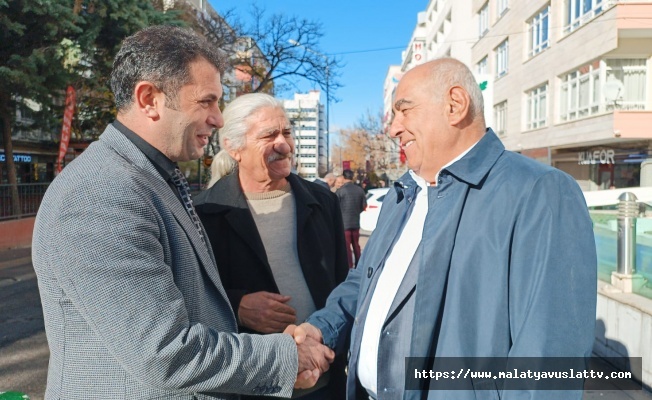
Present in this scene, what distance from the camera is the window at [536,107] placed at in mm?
24469

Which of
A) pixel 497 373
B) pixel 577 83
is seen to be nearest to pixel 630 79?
pixel 577 83

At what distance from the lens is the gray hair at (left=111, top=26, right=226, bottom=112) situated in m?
1.59

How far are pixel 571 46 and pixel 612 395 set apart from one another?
20.6 m

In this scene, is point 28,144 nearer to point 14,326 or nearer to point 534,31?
point 14,326

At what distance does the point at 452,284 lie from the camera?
5.24 ft

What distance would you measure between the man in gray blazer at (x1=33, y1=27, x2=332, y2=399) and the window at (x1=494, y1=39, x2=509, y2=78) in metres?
30.2

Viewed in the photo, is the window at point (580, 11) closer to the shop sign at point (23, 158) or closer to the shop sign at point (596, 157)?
the shop sign at point (596, 157)

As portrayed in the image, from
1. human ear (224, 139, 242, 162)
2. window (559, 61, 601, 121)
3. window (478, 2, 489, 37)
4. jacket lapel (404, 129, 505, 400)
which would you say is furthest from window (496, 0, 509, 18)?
jacket lapel (404, 129, 505, 400)

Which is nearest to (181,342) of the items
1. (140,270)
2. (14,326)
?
(140,270)

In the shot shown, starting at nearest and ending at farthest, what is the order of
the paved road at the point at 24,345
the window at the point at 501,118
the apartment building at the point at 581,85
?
the paved road at the point at 24,345 < the apartment building at the point at 581,85 < the window at the point at 501,118

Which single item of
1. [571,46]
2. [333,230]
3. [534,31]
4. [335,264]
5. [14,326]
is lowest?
[14,326]

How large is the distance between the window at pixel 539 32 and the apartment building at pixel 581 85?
48mm

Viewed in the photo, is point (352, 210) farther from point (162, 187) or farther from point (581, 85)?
point (581, 85)

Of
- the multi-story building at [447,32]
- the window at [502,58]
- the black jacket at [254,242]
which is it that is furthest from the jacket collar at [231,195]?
the window at [502,58]
